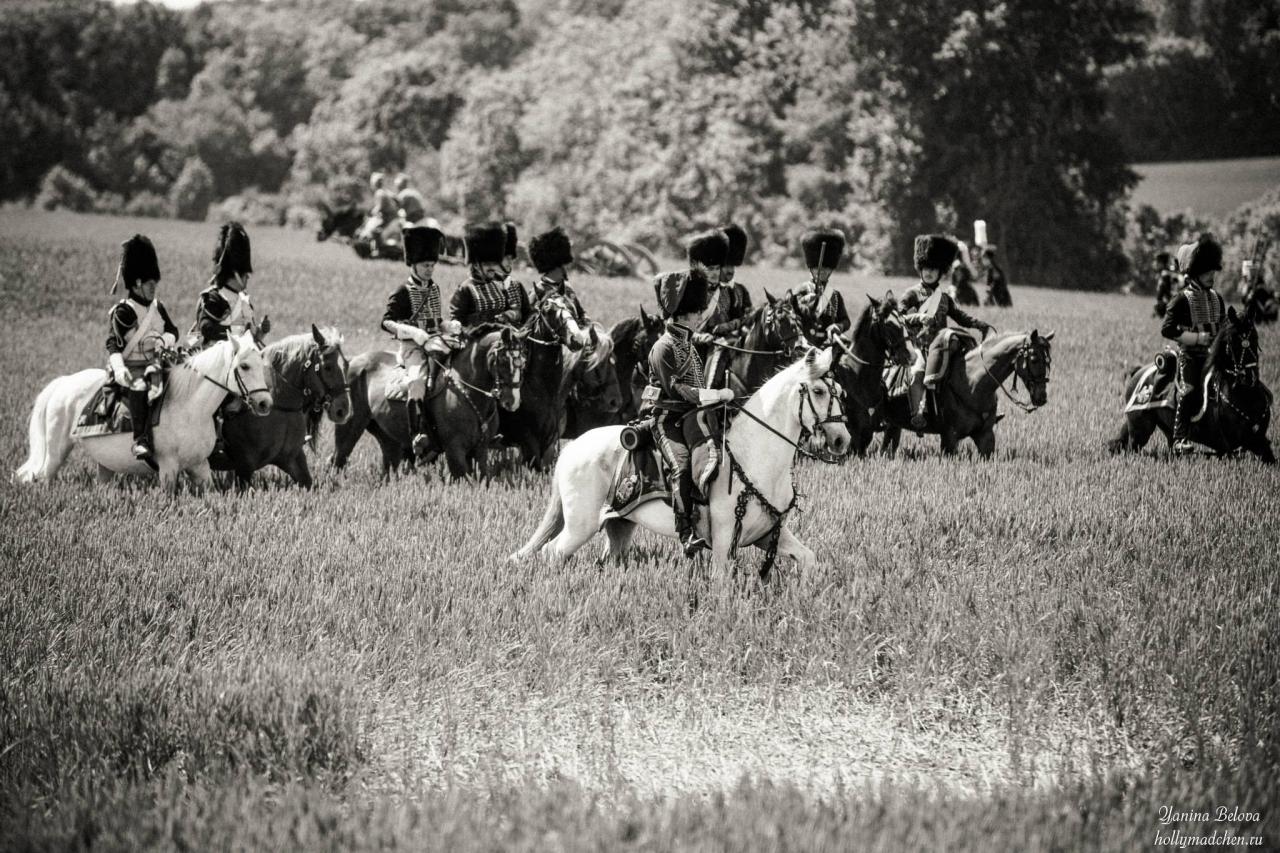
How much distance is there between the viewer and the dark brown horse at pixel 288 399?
1222 centimetres

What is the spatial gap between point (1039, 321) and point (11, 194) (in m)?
73.2

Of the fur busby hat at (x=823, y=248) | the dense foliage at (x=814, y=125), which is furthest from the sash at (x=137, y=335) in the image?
the dense foliage at (x=814, y=125)

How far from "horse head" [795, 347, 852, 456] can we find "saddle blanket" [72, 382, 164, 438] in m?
6.87

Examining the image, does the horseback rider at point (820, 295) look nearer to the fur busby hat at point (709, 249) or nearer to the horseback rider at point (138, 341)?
the fur busby hat at point (709, 249)

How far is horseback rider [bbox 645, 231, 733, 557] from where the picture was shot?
28.0 ft

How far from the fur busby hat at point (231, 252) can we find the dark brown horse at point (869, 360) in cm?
622

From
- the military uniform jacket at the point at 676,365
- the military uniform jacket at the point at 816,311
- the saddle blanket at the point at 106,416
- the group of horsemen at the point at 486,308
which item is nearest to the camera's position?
the military uniform jacket at the point at 676,365

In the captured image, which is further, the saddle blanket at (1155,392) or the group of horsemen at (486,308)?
the saddle blanket at (1155,392)

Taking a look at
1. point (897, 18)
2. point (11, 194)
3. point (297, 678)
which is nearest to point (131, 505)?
point (297, 678)

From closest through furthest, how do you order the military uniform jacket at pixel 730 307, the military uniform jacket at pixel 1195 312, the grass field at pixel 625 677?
the grass field at pixel 625 677 → the military uniform jacket at pixel 730 307 → the military uniform jacket at pixel 1195 312

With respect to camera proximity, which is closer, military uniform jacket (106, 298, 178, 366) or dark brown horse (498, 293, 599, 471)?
military uniform jacket (106, 298, 178, 366)

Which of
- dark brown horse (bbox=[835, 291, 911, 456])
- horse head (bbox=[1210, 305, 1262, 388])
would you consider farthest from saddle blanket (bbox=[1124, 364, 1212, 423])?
dark brown horse (bbox=[835, 291, 911, 456])

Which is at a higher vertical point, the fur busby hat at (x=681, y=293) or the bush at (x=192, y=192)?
the bush at (x=192, y=192)

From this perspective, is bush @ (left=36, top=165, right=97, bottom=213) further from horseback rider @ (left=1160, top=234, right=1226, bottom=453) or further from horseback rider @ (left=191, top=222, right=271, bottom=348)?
horseback rider @ (left=1160, top=234, right=1226, bottom=453)
